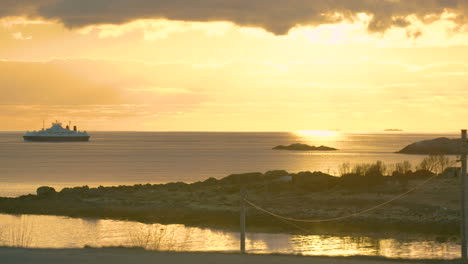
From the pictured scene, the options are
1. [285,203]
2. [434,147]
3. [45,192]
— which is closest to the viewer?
[285,203]

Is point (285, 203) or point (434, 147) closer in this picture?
point (285, 203)

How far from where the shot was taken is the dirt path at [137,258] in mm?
17062

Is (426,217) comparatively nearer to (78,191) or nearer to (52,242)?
(52,242)

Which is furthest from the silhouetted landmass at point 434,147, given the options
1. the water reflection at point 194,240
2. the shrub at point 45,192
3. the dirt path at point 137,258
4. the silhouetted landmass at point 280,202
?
the dirt path at point 137,258

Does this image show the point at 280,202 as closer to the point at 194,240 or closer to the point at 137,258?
the point at 194,240

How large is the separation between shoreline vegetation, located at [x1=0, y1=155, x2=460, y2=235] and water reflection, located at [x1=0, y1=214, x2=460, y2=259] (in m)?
2.04

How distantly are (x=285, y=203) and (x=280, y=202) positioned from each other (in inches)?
21.4

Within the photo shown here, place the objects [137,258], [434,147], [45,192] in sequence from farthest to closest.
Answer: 1. [434,147]
2. [45,192]
3. [137,258]

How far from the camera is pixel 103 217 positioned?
37.6 m

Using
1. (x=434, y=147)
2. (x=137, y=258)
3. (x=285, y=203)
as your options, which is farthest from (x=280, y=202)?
(x=434, y=147)

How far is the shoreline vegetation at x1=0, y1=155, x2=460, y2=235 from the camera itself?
107 feet

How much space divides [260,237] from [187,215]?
304 inches

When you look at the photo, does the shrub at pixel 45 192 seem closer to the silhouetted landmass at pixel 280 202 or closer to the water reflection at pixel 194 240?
the silhouetted landmass at pixel 280 202

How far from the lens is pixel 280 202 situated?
132 feet
